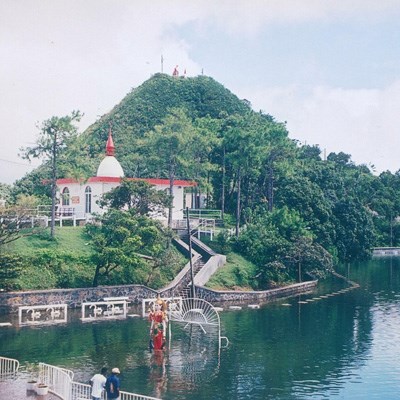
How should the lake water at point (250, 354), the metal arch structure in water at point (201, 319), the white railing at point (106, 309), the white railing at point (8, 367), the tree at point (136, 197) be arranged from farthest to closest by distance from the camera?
the tree at point (136, 197), the white railing at point (106, 309), the metal arch structure in water at point (201, 319), the white railing at point (8, 367), the lake water at point (250, 354)

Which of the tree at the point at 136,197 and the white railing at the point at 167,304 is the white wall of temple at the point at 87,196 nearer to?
the tree at the point at 136,197

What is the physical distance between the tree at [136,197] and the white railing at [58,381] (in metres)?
26.2

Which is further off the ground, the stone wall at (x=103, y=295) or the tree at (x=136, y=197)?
the tree at (x=136, y=197)

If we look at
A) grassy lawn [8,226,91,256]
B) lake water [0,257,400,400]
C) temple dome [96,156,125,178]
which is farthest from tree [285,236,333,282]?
temple dome [96,156,125,178]

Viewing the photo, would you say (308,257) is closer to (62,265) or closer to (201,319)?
(201,319)

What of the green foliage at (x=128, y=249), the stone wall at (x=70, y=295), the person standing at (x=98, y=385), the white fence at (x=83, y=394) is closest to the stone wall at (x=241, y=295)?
the stone wall at (x=70, y=295)

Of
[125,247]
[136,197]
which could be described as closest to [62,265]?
[125,247]

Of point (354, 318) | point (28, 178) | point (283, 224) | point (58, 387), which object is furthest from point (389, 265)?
point (58, 387)

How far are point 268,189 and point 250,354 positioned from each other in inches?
1605

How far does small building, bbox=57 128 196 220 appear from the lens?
179 feet

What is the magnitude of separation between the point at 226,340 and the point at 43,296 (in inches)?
517

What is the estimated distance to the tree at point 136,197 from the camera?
158 feet

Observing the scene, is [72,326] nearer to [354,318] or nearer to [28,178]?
[354,318]

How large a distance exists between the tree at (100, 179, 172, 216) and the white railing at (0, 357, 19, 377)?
22.8 m
